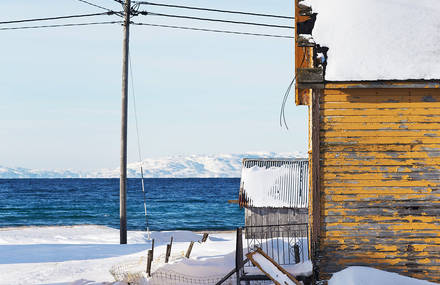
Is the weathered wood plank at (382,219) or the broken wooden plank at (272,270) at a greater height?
the weathered wood plank at (382,219)

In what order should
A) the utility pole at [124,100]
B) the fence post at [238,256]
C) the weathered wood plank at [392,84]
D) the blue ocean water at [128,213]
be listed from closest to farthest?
the weathered wood plank at [392,84] → the fence post at [238,256] → the utility pole at [124,100] → the blue ocean water at [128,213]

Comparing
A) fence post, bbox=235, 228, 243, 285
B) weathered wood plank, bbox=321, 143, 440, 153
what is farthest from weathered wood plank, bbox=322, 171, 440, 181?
fence post, bbox=235, 228, 243, 285

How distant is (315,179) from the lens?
1258 cm

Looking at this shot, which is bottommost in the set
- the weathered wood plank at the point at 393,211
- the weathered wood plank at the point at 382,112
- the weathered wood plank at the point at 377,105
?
the weathered wood plank at the point at 393,211

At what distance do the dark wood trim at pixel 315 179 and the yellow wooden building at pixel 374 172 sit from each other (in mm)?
23

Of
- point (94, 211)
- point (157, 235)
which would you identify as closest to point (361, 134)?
point (157, 235)

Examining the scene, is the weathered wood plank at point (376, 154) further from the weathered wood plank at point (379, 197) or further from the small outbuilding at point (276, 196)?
the small outbuilding at point (276, 196)

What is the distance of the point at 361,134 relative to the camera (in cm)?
1259

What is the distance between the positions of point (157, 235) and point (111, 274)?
21570mm

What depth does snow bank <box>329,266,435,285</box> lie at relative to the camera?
11212 millimetres

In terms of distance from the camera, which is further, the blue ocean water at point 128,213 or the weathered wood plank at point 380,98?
the blue ocean water at point 128,213

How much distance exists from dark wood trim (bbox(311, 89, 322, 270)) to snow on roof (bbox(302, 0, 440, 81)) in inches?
30.0

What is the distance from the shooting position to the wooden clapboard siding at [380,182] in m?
12.5

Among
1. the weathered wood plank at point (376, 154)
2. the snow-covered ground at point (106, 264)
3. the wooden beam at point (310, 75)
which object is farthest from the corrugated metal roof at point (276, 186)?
the wooden beam at point (310, 75)
